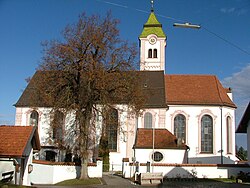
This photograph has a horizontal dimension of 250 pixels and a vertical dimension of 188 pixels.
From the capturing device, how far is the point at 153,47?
191ft

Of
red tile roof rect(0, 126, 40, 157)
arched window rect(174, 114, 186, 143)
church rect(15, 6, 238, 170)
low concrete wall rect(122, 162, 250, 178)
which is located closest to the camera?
red tile roof rect(0, 126, 40, 157)

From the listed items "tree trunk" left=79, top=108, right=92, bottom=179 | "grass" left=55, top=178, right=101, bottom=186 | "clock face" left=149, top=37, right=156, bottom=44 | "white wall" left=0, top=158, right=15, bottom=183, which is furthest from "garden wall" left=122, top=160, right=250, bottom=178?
"clock face" left=149, top=37, right=156, bottom=44

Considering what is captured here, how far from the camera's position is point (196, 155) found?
40469 millimetres

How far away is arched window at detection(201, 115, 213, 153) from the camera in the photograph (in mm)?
40875

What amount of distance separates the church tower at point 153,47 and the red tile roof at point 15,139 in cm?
3803

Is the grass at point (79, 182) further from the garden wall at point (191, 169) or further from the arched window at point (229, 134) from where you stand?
the arched window at point (229, 134)

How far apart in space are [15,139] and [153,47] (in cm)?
4212

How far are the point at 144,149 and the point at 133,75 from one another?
8753 millimetres

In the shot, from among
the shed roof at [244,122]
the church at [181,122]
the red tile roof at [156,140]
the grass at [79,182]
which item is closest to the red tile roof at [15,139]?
the grass at [79,182]

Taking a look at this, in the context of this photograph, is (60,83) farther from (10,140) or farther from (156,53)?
(156,53)

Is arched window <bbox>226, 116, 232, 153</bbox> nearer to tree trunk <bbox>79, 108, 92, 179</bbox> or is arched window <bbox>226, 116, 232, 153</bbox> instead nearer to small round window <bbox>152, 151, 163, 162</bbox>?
small round window <bbox>152, 151, 163, 162</bbox>

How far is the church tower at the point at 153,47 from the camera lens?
186 feet

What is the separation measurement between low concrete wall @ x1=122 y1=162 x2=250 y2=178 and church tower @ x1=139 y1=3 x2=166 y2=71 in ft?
91.0

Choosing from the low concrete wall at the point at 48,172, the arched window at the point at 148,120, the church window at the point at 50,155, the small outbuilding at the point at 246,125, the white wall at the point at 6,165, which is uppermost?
the arched window at the point at 148,120
